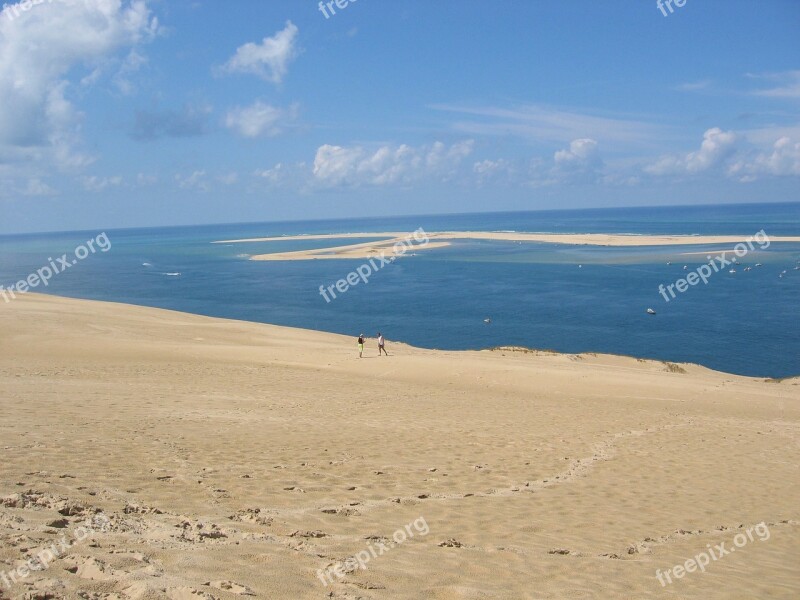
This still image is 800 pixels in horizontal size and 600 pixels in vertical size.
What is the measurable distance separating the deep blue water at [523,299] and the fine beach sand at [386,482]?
720 inches

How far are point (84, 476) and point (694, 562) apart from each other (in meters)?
8.35

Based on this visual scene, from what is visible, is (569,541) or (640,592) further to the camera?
(569,541)

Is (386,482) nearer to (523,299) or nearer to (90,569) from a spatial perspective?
(90,569)

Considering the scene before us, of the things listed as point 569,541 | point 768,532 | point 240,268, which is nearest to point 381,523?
point 569,541

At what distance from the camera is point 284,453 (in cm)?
1158

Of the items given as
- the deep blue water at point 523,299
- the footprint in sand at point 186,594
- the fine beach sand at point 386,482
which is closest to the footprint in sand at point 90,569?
the fine beach sand at point 386,482

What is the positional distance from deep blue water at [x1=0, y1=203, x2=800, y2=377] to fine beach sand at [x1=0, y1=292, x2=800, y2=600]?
18288mm

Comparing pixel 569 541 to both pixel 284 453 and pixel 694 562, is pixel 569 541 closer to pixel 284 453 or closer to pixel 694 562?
pixel 694 562

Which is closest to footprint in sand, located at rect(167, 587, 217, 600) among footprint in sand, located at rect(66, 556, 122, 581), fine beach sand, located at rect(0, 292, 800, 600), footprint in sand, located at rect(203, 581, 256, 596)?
fine beach sand, located at rect(0, 292, 800, 600)

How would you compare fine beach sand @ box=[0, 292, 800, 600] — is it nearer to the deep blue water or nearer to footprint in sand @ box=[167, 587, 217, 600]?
footprint in sand @ box=[167, 587, 217, 600]

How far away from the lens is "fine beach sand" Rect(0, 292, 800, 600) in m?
6.14

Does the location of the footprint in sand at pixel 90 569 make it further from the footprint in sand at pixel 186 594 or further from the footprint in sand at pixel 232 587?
the footprint in sand at pixel 232 587

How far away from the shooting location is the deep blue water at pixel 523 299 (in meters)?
41.9

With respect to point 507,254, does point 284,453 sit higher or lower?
lower
